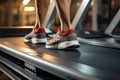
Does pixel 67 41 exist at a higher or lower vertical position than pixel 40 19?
lower

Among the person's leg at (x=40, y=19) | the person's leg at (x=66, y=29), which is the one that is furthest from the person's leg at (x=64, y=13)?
the person's leg at (x=40, y=19)

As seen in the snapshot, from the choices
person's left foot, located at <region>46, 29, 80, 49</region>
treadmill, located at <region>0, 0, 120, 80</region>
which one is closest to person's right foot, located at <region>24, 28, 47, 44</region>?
treadmill, located at <region>0, 0, 120, 80</region>

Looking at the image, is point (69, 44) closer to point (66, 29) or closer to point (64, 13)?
point (66, 29)

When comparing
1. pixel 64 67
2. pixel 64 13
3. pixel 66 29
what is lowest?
pixel 64 67

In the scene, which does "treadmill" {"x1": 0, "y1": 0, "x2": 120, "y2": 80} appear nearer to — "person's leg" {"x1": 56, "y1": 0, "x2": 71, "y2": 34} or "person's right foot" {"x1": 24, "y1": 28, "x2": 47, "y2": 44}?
"person's leg" {"x1": 56, "y1": 0, "x2": 71, "y2": 34}

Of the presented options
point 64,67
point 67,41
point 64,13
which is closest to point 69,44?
point 67,41

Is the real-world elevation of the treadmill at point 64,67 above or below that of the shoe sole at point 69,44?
below

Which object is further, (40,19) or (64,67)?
(40,19)

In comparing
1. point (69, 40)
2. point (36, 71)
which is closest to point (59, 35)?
point (69, 40)

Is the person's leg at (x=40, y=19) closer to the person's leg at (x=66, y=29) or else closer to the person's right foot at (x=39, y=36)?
the person's right foot at (x=39, y=36)

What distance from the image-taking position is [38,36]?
8.82 ft

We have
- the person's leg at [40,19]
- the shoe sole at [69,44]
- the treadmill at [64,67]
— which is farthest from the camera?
the person's leg at [40,19]

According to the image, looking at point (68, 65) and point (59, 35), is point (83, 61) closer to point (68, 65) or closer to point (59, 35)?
point (68, 65)

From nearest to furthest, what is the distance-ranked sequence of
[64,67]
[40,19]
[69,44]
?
[64,67] < [69,44] < [40,19]
